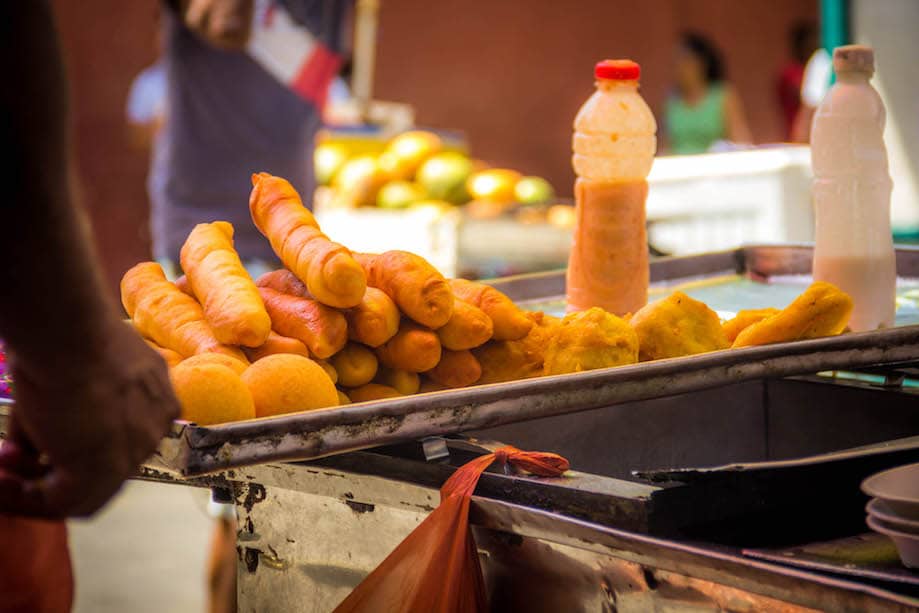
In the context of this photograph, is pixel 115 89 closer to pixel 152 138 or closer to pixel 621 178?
pixel 152 138

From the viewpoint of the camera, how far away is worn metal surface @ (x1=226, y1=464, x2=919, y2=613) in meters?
1.08

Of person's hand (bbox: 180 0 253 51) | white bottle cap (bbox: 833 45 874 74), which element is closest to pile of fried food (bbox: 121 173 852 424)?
white bottle cap (bbox: 833 45 874 74)

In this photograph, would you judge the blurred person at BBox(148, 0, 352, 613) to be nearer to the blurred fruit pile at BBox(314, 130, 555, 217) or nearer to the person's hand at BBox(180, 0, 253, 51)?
the person's hand at BBox(180, 0, 253, 51)

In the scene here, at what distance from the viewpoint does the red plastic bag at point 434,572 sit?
1.20 m

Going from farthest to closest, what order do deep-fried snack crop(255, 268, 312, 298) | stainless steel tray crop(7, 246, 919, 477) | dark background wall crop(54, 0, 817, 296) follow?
dark background wall crop(54, 0, 817, 296) < deep-fried snack crop(255, 268, 312, 298) < stainless steel tray crop(7, 246, 919, 477)

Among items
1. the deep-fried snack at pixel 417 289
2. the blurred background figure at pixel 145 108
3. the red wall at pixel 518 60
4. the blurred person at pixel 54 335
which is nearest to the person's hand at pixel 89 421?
the blurred person at pixel 54 335

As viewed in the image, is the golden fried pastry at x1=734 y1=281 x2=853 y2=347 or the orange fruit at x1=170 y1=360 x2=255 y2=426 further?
the golden fried pastry at x1=734 y1=281 x2=853 y2=347

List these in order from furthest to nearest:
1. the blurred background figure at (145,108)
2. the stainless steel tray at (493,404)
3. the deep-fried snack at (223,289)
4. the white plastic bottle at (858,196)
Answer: the blurred background figure at (145,108), the white plastic bottle at (858,196), the deep-fried snack at (223,289), the stainless steel tray at (493,404)

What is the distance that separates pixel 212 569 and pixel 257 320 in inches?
83.6

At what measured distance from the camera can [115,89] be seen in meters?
6.85

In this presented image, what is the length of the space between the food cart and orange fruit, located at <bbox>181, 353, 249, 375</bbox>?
10cm

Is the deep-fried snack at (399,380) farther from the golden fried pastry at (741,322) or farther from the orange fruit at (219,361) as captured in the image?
the golden fried pastry at (741,322)

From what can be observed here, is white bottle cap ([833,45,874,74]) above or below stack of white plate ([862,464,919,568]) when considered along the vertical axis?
above

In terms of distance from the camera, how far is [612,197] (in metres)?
1.84
